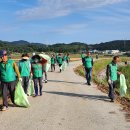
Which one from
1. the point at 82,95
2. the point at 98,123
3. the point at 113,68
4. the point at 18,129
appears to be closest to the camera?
the point at 18,129

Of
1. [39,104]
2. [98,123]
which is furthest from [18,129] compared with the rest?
[39,104]

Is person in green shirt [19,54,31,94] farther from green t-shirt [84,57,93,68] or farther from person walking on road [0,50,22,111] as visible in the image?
green t-shirt [84,57,93,68]

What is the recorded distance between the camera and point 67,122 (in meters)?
10.5

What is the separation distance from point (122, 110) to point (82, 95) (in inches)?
164

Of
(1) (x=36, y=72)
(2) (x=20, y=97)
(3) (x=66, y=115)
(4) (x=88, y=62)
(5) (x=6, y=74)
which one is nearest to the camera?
(3) (x=66, y=115)

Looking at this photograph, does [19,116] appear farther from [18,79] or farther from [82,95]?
[82,95]

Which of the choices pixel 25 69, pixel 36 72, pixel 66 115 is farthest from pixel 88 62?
pixel 66 115

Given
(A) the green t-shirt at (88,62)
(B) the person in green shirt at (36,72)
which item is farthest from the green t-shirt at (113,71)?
(A) the green t-shirt at (88,62)

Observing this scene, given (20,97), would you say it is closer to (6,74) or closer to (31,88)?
(6,74)

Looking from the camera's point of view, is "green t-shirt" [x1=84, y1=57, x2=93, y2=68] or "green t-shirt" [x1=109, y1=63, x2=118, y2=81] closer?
"green t-shirt" [x1=109, y1=63, x2=118, y2=81]

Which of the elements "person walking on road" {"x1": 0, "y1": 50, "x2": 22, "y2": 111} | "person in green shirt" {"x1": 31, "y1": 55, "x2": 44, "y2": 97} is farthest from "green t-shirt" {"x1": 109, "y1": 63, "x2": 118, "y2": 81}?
"person walking on road" {"x1": 0, "y1": 50, "x2": 22, "y2": 111}

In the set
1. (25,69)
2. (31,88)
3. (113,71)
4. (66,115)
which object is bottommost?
(66,115)

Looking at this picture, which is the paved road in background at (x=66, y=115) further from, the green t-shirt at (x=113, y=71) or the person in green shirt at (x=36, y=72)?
the green t-shirt at (x=113, y=71)

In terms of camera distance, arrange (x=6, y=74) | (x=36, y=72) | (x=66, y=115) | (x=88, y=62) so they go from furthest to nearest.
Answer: (x=88, y=62) → (x=36, y=72) → (x=6, y=74) → (x=66, y=115)
